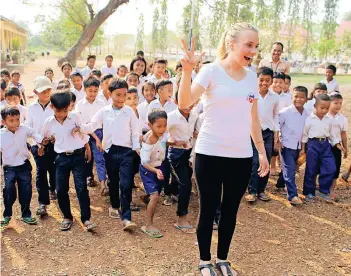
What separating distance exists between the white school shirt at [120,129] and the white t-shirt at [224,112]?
1474mm

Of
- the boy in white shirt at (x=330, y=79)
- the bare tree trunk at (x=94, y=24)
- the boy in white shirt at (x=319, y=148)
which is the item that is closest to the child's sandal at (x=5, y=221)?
the boy in white shirt at (x=319, y=148)

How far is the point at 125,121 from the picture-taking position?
3906 millimetres

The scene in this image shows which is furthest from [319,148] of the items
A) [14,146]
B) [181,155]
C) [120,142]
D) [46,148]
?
[14,146]

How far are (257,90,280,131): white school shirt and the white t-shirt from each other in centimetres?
222

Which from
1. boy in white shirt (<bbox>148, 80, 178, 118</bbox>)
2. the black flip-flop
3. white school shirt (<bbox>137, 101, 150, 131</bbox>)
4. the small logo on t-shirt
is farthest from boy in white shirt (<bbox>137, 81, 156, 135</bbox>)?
the small logo on t-shirt

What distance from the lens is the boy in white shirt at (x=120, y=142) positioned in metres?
3.79

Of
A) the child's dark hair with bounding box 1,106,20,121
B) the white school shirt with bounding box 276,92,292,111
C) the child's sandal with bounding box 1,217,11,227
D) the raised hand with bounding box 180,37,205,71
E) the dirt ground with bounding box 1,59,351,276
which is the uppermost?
the raised hand with bounding box 180,37,205,71

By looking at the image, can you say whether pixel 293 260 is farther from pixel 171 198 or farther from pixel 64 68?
pixel 64 68

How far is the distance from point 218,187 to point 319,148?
2650 mm

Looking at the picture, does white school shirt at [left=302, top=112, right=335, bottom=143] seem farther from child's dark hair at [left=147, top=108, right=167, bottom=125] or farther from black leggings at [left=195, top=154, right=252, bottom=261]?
black leggings at [left=195, top=154, right=252, bottom=261]

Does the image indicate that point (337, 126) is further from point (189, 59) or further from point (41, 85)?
point (41, 85)

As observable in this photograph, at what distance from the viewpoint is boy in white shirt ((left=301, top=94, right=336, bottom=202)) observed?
15.5ft

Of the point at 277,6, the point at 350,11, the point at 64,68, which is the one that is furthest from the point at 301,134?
the point at 350,11

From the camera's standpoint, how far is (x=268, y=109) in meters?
4.73
